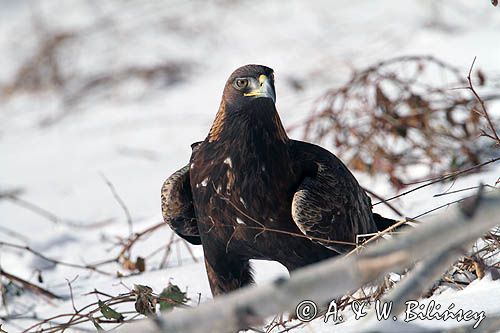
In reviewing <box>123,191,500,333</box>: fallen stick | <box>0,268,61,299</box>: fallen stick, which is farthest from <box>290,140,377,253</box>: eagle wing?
<box>0,268,61,299</box>: fallen stick

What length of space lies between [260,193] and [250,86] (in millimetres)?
425

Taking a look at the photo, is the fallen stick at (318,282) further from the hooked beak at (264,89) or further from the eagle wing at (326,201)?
the hooked beak at (264,89)

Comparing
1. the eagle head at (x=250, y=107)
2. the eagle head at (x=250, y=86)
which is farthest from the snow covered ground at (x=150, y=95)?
the eagle head at (x=250, y=86)

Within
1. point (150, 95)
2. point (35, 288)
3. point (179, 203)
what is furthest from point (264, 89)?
point (150, 95)

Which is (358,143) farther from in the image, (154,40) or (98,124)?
(154,40)

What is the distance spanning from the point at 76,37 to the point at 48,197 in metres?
5.17

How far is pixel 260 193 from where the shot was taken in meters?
3.02

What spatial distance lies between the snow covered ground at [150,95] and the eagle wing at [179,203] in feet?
1.18

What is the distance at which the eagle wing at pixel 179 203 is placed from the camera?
337cm

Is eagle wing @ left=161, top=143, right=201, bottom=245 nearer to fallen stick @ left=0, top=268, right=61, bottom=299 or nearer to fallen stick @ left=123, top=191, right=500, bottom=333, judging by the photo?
fallen stick @ left=0, top=268, right=61, bottom=299

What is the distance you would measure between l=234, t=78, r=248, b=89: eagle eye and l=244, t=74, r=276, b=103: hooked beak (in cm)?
5

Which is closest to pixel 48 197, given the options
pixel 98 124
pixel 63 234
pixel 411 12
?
pixel 63 234

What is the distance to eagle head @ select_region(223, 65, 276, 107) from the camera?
10.3ft

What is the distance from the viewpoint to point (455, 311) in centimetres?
254
